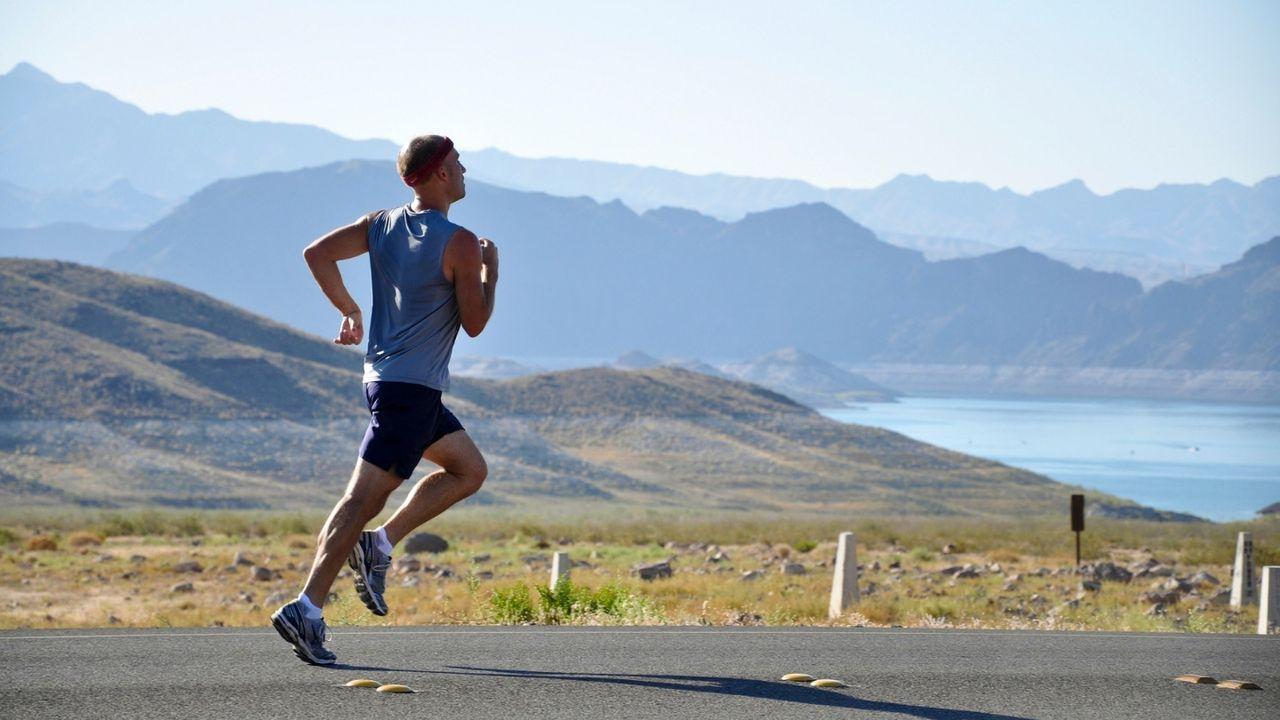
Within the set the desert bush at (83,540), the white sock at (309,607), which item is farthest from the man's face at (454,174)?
the desert bush at (83,540)

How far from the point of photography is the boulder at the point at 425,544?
1335 inches

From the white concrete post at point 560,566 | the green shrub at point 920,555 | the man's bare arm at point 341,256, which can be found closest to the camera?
the man's bare arm at point 341,256

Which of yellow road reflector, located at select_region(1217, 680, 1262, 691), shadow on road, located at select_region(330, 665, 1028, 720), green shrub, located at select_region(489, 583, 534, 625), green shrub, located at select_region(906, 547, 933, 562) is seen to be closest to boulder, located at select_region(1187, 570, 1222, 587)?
green shrub, located at select_region(906, 547, 933, 562)

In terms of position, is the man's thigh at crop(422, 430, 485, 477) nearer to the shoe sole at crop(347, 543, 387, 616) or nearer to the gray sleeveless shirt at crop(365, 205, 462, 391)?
the gray sleeveless shirt at crop(365, 205, 462, 391)

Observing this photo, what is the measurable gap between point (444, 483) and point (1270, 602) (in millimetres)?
6476

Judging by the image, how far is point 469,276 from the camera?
6.35m

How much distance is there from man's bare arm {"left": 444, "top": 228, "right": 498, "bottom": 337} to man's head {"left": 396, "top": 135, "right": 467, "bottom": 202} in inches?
9.8

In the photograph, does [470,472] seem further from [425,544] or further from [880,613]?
[425,544]

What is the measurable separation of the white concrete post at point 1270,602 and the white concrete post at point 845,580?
12.3ft

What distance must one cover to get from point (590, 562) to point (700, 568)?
2223mm

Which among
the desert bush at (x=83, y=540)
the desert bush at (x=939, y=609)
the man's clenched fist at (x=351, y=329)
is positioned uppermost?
the man's clenched fist at (x=351, y=329)

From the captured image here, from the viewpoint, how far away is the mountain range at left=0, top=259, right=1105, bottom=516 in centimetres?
7000

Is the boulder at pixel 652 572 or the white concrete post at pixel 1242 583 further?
the boulder at pixel 652 572

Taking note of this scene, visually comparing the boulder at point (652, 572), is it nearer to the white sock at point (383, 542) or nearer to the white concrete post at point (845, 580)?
the white concrete post at point (845, 580)
